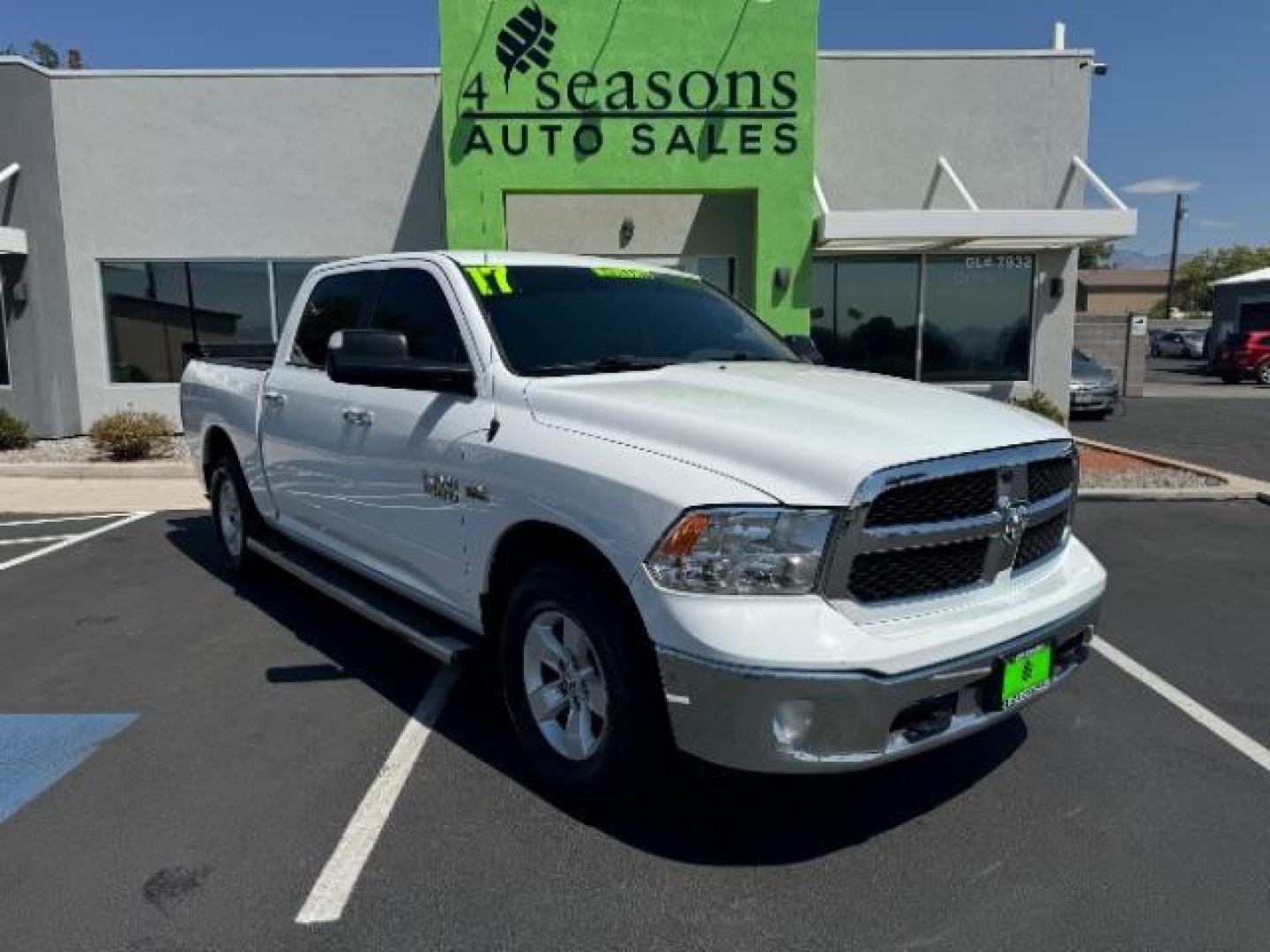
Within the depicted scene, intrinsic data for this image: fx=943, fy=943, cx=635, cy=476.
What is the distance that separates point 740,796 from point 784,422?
1396mm

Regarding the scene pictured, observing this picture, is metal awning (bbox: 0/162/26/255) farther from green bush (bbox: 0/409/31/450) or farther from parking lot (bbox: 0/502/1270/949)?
parking lot (bbox: 0/502/1270/949)

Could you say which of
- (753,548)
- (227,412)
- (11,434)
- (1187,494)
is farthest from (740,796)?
(11,434)

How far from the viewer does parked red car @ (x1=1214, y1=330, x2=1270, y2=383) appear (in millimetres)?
29000

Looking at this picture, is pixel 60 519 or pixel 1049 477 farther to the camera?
pixel 60 519

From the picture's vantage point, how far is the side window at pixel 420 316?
399 cm

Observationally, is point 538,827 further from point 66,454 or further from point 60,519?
point 66,454

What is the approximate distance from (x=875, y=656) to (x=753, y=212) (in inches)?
455

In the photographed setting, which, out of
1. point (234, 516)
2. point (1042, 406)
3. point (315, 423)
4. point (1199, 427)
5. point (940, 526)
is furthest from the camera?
point (1199, 427)

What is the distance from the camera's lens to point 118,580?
6406mm

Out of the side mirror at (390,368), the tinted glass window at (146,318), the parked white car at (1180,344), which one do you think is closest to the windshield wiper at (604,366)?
the side mirror at (390,368)

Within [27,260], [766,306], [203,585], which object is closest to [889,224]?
[766,306]

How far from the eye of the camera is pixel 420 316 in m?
4.24

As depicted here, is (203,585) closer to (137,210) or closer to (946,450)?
(946,450)

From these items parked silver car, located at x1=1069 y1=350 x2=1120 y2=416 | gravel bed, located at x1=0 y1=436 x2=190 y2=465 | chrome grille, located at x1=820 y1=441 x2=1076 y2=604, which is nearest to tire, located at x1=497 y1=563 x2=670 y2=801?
chrome grille, located at x1=820 y1=441 x2=1076 y2=604
